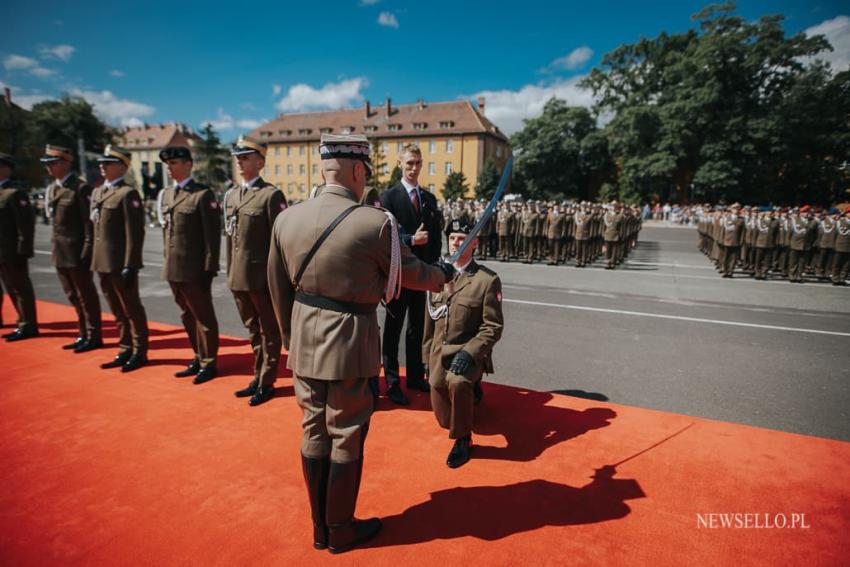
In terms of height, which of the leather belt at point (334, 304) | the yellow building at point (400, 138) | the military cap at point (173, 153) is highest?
the yellow building at point (400, 138)

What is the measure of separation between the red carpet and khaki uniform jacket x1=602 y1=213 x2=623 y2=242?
36.4 feet

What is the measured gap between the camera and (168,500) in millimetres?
2584

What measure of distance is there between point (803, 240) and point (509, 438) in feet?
43.0

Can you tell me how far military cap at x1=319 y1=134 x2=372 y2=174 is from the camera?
2.13m

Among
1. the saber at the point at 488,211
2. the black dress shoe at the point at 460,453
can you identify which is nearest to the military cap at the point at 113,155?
the saber at the point at 488,211

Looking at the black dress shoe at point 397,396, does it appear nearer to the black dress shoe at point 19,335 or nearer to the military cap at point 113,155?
the military cap at point 113,155

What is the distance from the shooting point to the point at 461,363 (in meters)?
3.04

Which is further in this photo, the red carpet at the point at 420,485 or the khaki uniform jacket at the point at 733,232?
the khaki uniform jacket at the point at 733,232

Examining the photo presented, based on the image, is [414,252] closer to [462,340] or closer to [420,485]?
[462,340]

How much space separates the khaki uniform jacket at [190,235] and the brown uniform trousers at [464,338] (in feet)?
8.03

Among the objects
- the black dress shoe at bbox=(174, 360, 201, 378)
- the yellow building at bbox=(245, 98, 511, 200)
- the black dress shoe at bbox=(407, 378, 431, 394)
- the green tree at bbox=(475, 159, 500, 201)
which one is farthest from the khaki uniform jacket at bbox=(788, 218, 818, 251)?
the yellow building at bbox=(245, 98, 511, 200)

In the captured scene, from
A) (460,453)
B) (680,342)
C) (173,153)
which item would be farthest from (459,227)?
(680,342)

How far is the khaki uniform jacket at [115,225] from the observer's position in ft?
15.0

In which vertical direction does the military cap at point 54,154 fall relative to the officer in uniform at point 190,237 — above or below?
above
